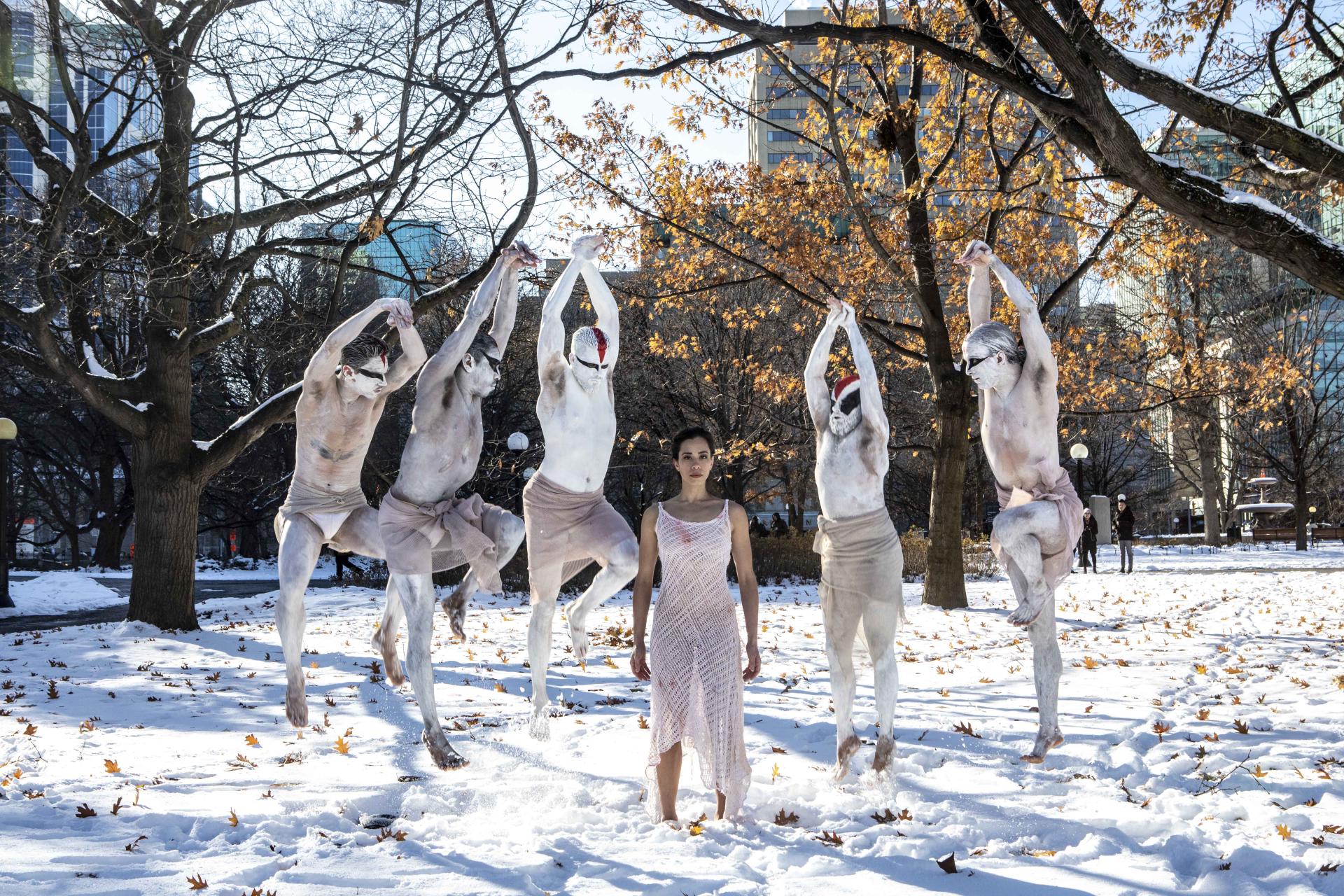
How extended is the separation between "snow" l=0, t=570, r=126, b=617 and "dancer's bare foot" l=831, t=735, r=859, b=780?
56.9ft

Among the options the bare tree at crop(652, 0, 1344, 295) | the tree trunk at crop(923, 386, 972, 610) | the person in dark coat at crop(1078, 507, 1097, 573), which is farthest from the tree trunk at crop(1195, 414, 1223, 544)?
the bare tree at crop(652, 0, 1344, 295)

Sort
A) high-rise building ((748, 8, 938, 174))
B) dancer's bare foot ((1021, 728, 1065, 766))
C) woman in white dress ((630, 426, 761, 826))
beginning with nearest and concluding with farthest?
woman in white dress ((630, 426, 761, 826)) < dancer's bare foot ((1021, 728, 1065, 766)) < high-rise building ((748, 8, 938, 174))

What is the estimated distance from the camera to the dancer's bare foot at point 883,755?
5.65m

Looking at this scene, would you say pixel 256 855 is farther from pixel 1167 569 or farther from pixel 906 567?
pixel 1167 569

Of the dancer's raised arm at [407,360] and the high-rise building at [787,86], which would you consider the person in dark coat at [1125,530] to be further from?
the dancer's raised arm at [407,360]

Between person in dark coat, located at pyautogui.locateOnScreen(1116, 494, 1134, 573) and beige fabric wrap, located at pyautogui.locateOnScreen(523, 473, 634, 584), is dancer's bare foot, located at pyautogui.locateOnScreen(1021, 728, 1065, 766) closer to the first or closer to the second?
beige fabric wrap, located at pyautogui.locateOnScreen(523, 473, 634, 584)

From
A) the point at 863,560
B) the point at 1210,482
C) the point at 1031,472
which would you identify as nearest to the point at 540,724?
the point at 863,560

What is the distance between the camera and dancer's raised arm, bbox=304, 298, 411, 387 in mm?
6254

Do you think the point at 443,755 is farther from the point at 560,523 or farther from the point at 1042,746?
the point at 1042,746

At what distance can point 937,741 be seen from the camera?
6637mm

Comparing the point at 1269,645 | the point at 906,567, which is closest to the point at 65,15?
the point at 1269,645

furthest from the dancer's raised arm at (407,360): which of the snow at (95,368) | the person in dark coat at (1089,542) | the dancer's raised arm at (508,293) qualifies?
the person in dark coat at (1089,542)

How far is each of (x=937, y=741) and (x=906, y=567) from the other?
655 inches

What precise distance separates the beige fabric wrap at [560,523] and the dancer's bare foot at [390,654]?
3.97 feet
